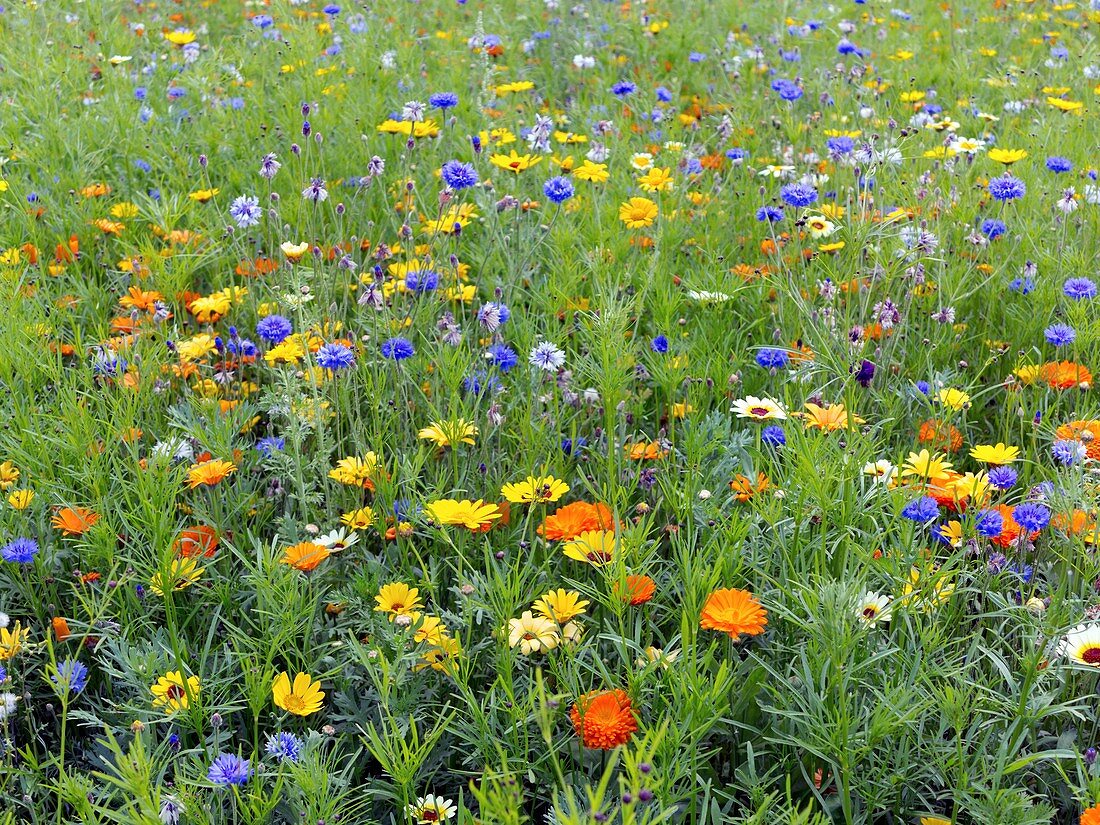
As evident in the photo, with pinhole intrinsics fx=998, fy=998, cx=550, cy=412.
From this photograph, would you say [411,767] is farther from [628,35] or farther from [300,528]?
[628,35]

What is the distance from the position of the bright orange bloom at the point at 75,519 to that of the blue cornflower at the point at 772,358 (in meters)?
1.44

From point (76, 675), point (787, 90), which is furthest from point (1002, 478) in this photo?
point (787, 90)

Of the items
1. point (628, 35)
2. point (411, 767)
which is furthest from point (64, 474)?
point (628, 35)

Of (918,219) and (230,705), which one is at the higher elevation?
(918,219)

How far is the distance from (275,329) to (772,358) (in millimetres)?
1148

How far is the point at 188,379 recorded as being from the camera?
8.33 feet

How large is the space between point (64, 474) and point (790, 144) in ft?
9.59

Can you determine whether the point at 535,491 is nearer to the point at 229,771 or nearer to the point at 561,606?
the point at 561,606

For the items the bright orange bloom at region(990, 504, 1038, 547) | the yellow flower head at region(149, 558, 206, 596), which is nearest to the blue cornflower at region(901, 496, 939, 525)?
the bright orange bloom at region(990, 504, 1038, 547)

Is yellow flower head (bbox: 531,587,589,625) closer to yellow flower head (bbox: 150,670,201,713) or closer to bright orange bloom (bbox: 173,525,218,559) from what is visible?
yellow flower head (bbox: 150,670,201,713)

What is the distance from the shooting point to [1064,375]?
2.30 meters

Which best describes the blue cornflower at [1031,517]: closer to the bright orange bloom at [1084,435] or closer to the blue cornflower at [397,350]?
the bright orange bloom at [1084,435]

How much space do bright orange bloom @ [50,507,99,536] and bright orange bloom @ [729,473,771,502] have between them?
121 cm

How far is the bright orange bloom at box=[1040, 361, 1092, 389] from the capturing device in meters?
2.28
